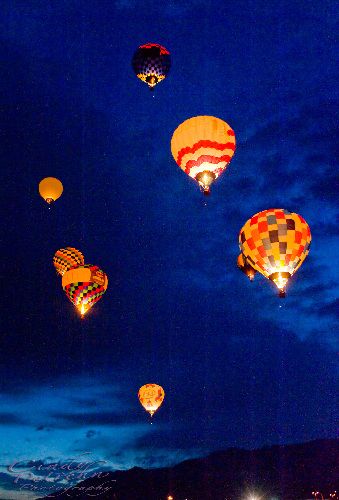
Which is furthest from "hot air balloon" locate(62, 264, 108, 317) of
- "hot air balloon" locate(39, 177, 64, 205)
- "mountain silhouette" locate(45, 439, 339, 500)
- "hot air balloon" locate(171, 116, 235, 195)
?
"mountain silhouette" locate(45, 439, 339, 500)

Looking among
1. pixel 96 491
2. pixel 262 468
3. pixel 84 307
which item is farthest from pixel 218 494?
pixel 84 307

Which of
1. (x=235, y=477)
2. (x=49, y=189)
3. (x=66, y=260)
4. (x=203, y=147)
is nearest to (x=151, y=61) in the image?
(x=49, y=189)

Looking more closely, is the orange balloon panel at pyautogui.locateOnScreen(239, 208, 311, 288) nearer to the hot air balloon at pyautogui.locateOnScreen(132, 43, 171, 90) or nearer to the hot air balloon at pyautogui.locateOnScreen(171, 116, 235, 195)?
the hot air balloon at pyautogui.locateOnScreen(171, 116, 235, 195)

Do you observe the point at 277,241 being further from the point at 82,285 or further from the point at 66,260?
the point at 66,260

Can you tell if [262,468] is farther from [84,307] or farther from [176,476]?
[84,307]

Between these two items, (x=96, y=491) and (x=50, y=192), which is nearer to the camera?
(x=50, y=192)

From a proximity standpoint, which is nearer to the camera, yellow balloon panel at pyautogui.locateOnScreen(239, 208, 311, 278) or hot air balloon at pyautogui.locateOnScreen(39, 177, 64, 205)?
yellow balloon panel at pyautogui.locateOnScreen(239, 208, 311, 278)
